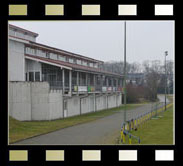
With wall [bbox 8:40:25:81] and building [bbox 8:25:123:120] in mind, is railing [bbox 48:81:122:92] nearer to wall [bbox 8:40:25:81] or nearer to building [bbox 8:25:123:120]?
building [bbox 8:25:123:120]

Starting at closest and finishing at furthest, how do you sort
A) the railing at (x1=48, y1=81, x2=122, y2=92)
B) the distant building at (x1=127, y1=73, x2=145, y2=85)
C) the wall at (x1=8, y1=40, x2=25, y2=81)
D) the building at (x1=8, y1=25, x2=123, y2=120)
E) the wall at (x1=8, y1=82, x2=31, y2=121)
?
the wall at (x1=8, y1=82, x2=31, y2=121), the building at (x1=8, y1=25, x2=123, y2=120), the wall at (x1=8, y1=40, x2=25, y2=81), the railing at (x1=48, y1=81, x2=122, y2=92), the distant building at (x1=127, y1=73, x2=145, y2=85)

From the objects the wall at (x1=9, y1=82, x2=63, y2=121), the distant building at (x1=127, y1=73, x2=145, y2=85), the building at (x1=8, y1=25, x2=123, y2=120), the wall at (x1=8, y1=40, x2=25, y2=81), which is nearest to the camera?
the wall at (x1=9, y1=82, x2=63, y2=121)

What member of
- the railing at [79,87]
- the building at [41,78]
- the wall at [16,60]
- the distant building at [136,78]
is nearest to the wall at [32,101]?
the building at [41,78]

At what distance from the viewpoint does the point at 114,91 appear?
3884 centimetres

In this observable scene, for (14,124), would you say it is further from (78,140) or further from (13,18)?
(13,18)

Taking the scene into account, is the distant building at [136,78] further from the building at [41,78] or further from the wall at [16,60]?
the wall at [16,60]

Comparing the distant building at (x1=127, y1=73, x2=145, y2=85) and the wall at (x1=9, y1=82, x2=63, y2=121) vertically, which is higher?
the distant building at (x1=127, y1=73, x2=145, y2=85)

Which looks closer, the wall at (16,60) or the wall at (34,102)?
the wall at (34,102)

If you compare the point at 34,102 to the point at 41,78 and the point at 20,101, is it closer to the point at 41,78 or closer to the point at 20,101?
the point at 20,101

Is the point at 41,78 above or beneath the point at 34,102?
above

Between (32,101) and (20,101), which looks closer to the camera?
(20,101)

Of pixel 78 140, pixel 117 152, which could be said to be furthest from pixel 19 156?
pixel 78 140

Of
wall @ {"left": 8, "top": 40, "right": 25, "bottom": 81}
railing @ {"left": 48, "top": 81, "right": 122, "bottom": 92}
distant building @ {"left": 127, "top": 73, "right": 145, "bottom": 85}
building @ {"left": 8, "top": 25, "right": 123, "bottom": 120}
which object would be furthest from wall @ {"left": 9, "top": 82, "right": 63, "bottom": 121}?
distant building @ {"left": 127, "top": 73, "right": 145, "bottom": 85}

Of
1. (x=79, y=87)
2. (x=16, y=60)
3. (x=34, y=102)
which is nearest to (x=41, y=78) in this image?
(x=16, y=60)
